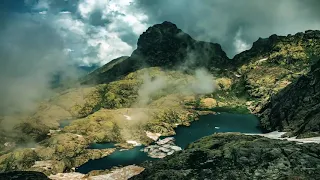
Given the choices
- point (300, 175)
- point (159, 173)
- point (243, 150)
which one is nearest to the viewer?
point (300, 175)

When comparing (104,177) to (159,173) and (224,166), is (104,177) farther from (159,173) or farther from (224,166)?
(224,166)

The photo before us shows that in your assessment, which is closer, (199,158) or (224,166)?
(224,166)

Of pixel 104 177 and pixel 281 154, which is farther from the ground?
pixel 281 154

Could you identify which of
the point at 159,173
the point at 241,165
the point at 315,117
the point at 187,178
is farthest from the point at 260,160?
the point at 315,117

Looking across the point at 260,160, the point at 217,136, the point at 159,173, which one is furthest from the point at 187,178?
the point at 217,136

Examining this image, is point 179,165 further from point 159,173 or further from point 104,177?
point 104,177

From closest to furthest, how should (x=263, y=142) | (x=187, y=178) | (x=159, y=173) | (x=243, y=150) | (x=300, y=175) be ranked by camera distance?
(x=300, y=175), (x=187, y=178), (x=159, y=173), (x=243, y=150), (x=263, y=142)
